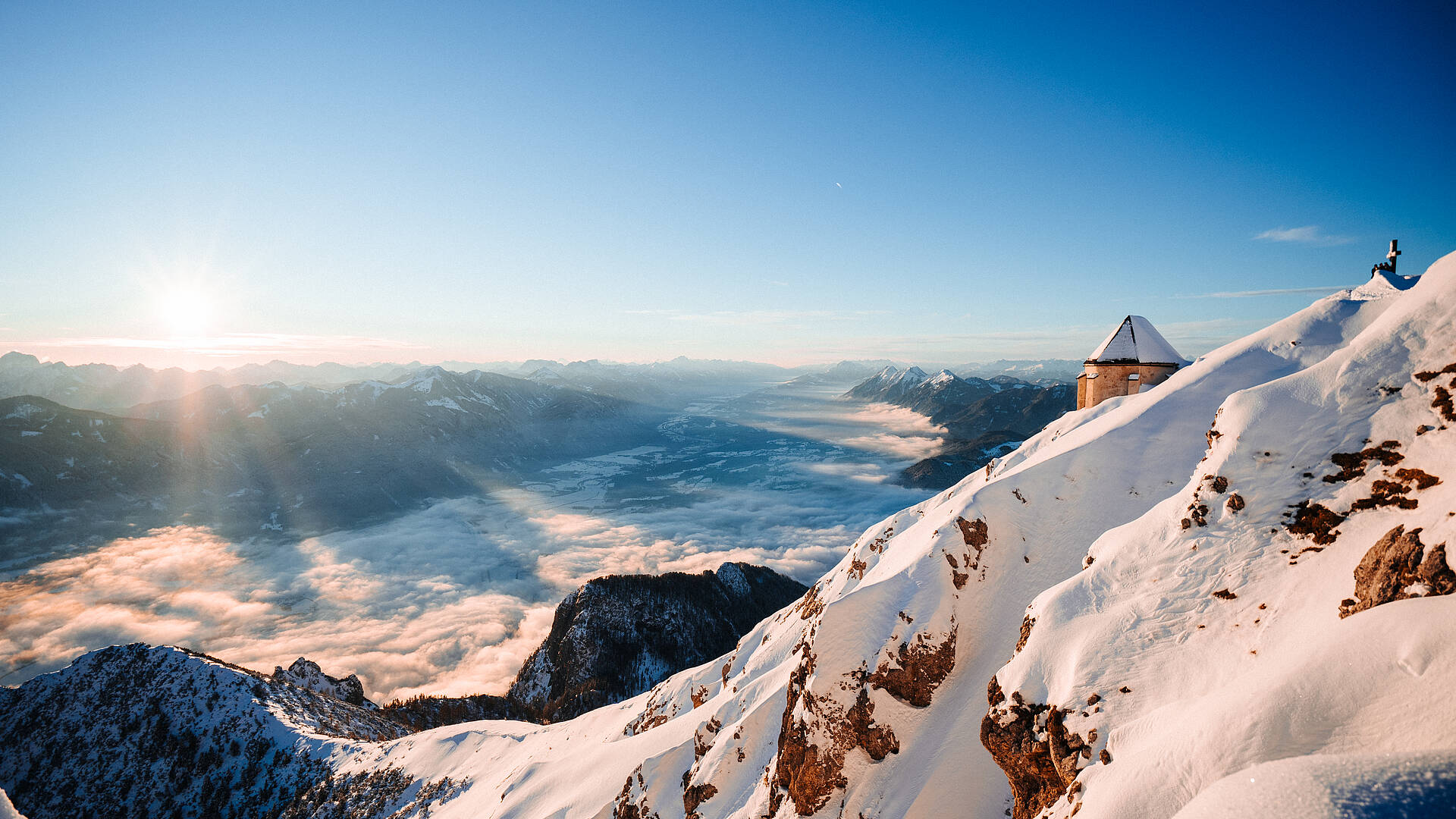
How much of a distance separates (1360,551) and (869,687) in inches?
478

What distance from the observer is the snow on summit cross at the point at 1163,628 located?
6.27 m

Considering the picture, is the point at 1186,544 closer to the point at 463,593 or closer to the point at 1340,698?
the point at 1340,698

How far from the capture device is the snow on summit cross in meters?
6.27

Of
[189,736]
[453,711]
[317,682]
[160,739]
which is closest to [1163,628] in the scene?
[189,736]

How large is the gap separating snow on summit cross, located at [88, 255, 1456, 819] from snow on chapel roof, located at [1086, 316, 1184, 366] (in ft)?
31.9

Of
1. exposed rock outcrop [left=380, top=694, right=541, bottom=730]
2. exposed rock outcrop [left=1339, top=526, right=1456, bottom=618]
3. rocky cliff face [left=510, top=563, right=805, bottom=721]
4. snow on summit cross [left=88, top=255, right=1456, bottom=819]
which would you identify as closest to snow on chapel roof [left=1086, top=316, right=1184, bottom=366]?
snow on summit cross [left=88, top=255, right=1456, bottom=819]

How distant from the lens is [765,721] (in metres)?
20.3

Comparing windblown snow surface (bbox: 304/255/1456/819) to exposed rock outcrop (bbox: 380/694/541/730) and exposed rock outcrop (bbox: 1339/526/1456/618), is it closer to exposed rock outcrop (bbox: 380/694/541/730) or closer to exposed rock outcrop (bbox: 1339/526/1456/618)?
exposed rock outcrop (bbox: 1339/526/1456/618)

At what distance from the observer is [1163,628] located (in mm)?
9898

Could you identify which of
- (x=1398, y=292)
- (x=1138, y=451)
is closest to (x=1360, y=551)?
(x=1138, y=451)

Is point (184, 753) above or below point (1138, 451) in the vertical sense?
below

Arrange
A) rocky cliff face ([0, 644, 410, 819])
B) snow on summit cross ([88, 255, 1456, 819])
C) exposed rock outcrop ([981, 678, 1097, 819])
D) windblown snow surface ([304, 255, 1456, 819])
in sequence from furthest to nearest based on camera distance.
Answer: rocky cliff face ([0, 644, 410, 819]) → exposed rock outcrop ([981, 678, 1097, 819]) → snow on summit cross ([88, 255, 1456, 819]) → windblown snow surface ([304, 255, 1456, 819])

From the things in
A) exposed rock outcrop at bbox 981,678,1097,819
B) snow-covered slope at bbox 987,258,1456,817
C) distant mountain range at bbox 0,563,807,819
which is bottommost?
distant mountain range at bbox 0,563,807,819

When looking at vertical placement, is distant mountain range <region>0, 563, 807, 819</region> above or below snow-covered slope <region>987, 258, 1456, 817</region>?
below
